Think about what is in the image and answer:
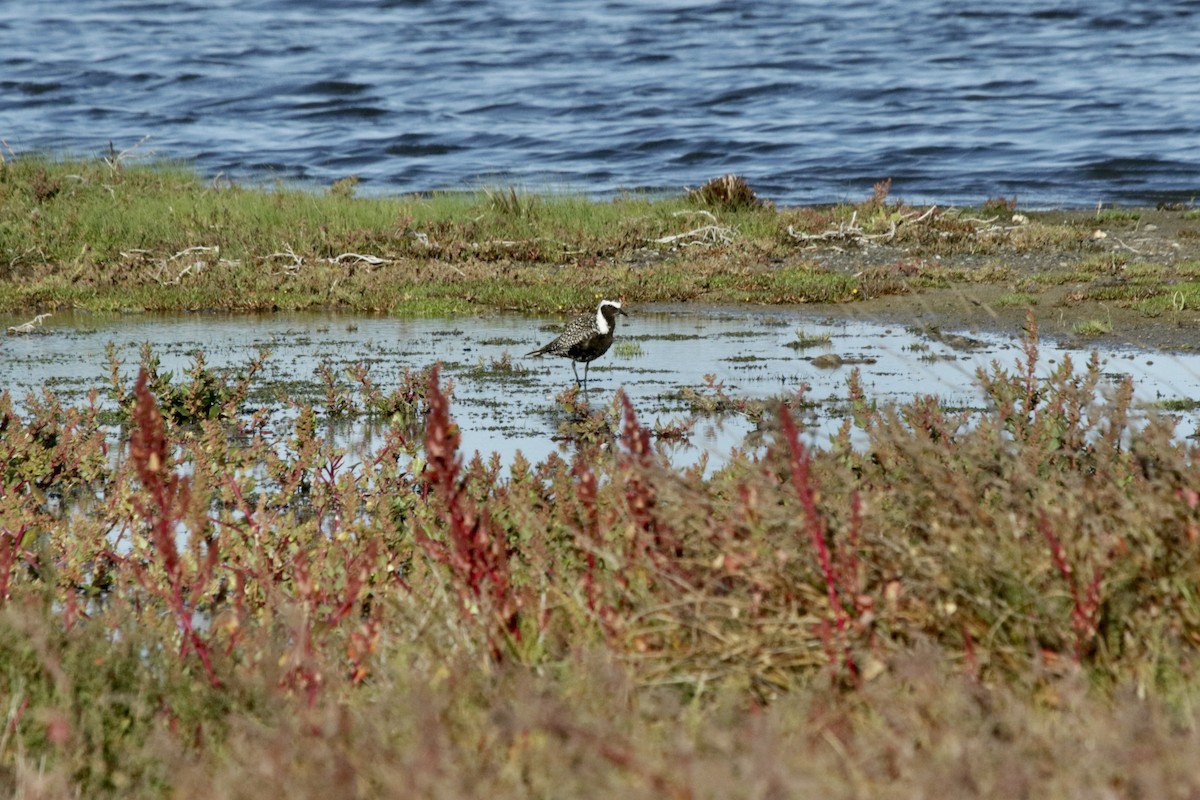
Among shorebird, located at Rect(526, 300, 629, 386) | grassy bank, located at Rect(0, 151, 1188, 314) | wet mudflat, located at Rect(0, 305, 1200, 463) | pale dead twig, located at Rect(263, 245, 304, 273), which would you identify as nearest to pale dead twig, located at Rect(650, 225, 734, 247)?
grassy bank, located at Rect(0, 151, 1188, 314)

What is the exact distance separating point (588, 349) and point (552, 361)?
40.2 inches

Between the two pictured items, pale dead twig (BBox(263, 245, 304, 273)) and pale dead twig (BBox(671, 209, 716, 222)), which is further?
pale dead twig (BBox(671, 209, 716, 222))

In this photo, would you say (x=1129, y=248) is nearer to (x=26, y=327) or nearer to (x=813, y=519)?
(x=26, y=327)

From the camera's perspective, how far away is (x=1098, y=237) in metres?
19.0

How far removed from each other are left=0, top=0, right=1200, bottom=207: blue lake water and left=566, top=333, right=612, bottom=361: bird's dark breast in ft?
45.6

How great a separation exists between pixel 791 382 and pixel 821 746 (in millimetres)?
8068

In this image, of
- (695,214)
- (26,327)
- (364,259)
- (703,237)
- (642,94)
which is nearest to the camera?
(26,327)

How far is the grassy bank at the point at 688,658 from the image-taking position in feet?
10.9

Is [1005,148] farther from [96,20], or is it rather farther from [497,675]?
[96,20]

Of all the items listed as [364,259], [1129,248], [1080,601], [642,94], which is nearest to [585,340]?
[364,259]

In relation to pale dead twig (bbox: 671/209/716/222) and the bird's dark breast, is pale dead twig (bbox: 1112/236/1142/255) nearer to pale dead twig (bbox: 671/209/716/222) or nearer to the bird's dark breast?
pale dead twig (bbox: 671/209/716/222)

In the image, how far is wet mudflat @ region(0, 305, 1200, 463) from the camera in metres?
10.5

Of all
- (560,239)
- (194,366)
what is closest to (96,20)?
(560,239)

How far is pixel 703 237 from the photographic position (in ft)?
63.2
